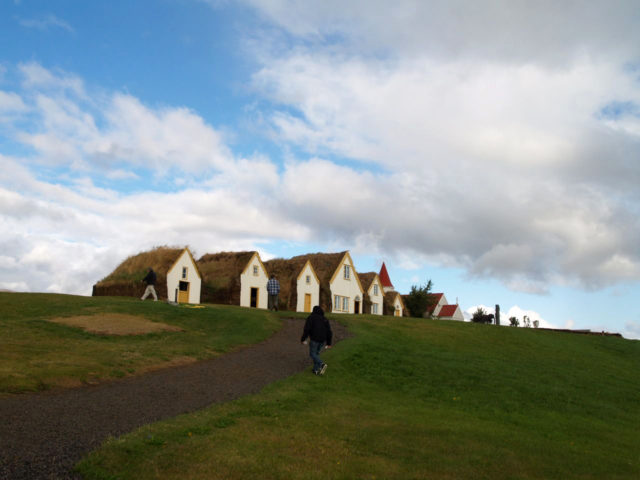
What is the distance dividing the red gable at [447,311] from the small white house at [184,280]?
5490cm

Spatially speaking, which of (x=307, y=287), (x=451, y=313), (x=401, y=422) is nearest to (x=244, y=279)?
(x=307, y=287)

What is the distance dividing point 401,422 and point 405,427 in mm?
519

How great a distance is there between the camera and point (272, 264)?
185ft

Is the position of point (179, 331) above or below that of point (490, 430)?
above

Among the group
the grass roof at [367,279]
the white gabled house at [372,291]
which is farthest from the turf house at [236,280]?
the grass roof at [367,279]

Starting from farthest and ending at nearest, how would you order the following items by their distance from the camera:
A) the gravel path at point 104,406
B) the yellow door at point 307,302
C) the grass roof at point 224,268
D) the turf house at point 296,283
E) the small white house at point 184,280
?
the yellow door at point 307,302 → the turf house at point 296,283 → the grass roof at point 224,268 → the small white house at point 184,280 → the gravel path at point 104,406

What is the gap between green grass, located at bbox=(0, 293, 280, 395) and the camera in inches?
641

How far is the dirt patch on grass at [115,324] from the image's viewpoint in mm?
24516

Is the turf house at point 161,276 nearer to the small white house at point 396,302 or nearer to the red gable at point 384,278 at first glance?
the small white house at point 396,302

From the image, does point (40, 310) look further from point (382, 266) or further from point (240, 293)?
point (382, 266)

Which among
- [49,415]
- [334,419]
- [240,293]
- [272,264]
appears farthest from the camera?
[272,264]

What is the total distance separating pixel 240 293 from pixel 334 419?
36954 mm

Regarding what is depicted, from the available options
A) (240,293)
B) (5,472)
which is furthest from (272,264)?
(5,472)

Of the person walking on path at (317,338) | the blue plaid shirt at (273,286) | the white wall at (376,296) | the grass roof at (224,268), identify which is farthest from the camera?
the white wall at (376,296)
